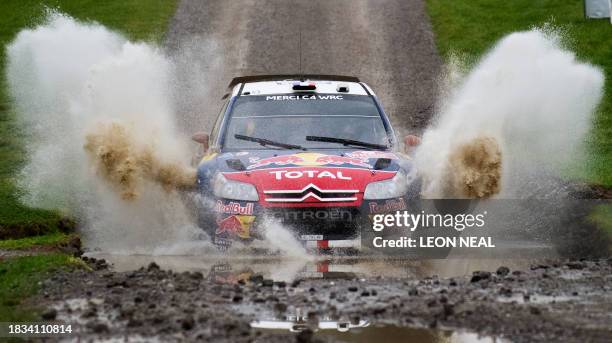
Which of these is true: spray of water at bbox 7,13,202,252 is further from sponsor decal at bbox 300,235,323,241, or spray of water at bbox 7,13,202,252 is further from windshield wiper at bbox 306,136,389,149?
sponsor decal at bbox 300,235,323,241

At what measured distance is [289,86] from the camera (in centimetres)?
1380

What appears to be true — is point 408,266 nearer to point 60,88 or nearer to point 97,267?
point 97,267

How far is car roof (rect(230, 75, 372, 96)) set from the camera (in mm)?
13672

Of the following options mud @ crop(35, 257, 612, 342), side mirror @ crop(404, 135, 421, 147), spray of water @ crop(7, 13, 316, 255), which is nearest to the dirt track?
spray of water @ crop(7, 13, 316, 255)

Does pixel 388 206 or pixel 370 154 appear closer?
pixel 388 206

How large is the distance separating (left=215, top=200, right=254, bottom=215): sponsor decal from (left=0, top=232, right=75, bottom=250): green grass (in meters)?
2.00

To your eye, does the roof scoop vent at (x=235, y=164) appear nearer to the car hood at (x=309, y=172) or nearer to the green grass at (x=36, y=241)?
the car hood at (x=309, y=172)

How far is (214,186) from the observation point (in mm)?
11719

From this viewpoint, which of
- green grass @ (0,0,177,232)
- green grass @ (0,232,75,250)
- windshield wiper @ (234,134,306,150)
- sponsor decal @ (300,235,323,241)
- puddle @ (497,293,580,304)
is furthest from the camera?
green grass @ (0,0,177,232)

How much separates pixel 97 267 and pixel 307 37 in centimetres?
1719

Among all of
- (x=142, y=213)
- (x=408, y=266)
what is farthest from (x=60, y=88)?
(x=408, y=266)

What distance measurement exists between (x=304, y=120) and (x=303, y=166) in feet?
4.95

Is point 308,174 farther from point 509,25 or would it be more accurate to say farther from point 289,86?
point 509,25

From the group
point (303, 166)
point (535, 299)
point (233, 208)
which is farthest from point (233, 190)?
point (535, 299)
